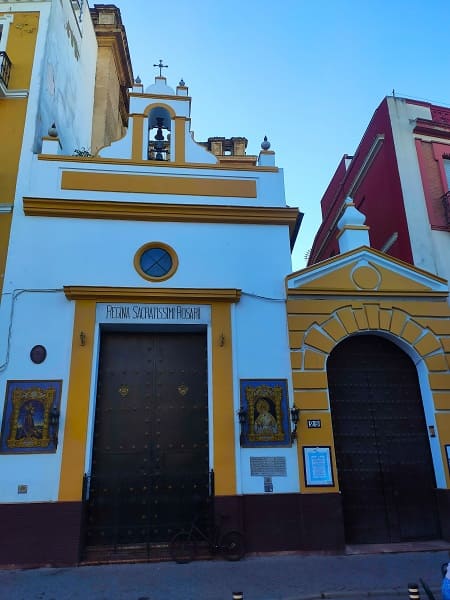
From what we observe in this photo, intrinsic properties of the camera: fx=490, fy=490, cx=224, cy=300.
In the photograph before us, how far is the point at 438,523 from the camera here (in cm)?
905

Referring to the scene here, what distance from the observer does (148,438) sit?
8.92 meters

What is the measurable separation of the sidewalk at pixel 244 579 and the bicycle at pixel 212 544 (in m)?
0.17

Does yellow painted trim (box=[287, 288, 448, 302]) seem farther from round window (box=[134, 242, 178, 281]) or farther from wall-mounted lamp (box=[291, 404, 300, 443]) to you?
round window (box=[134, 242, 178, 281])

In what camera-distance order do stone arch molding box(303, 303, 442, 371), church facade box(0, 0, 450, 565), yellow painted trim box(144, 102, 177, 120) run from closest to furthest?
church facade box(0, 0, 450, 565) < stone arch molding box(303, 303, 442, 371) < yellow painted trim box(144, 102, 177, 120)

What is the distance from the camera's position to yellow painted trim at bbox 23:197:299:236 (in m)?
9.63

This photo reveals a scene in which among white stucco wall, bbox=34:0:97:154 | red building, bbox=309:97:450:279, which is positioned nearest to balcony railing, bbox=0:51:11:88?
white stucco wall, bbox=34:0:97:154

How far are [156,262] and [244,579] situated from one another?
5.73 meters

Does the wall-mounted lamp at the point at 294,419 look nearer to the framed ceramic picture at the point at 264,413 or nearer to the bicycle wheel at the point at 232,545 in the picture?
the framed ceramic picture at the point at 264,413

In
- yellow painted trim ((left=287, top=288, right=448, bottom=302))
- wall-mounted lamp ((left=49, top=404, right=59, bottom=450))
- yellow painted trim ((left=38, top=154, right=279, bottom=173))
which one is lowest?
wall-mounted lamp ((left=49, top=404, right=59, bottom=450))

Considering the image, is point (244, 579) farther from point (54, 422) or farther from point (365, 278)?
point (365, 278)

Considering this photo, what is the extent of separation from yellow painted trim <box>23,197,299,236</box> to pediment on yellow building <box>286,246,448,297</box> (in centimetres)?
129

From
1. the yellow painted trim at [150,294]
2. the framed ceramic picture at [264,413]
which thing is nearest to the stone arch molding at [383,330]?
the framed ceramic picture at [264,413]

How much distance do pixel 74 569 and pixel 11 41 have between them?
36.5ft

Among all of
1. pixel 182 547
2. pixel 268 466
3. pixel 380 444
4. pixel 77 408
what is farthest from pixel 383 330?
pixel 77 408
